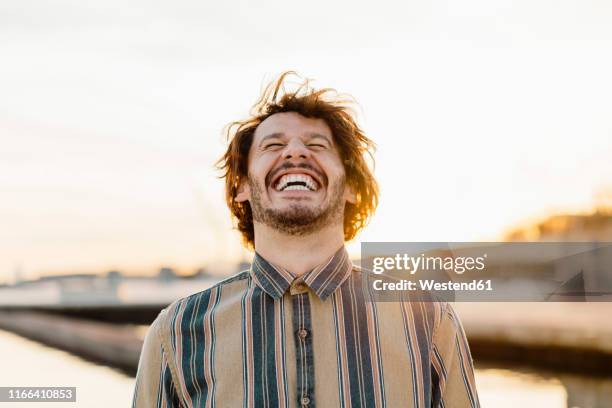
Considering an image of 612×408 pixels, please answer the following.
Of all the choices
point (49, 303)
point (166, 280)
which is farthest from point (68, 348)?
point (166, 280)

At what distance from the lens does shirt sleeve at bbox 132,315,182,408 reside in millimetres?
1812

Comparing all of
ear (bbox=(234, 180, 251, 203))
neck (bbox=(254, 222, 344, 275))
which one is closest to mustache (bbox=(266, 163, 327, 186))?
neck (bbox=(254, 222, 344, 275))

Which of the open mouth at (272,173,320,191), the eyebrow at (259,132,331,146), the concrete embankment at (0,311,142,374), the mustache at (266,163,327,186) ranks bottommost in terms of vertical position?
the open mouth at (272,173,320,191)

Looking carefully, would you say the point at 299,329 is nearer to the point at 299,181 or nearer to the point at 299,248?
the point at 299,248

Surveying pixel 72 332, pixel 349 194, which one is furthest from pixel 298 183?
pixel 72 332

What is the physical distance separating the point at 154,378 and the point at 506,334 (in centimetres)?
606

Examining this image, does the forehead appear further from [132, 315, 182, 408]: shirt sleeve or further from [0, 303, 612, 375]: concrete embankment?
[0, 303, 612, 375]: concrete embankment

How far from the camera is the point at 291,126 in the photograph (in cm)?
206

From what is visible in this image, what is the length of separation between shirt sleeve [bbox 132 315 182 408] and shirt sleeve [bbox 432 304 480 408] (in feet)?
2.40

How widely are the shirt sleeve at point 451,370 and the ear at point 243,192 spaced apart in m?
0.81

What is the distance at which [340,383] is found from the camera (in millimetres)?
1693

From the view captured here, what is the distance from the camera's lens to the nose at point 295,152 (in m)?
1.92

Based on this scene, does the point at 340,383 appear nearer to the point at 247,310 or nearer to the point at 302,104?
the point at 247,310

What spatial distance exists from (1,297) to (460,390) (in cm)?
696
